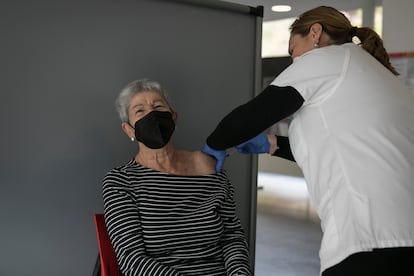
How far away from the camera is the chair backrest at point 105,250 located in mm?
1617

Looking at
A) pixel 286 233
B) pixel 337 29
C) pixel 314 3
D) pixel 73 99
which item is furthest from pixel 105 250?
pixel 314 3

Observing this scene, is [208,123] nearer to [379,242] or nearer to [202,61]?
[202,61]

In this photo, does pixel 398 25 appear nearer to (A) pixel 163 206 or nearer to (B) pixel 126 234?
(A) pixel 163 206

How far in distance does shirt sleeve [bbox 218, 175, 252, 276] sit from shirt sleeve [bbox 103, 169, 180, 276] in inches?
8.9

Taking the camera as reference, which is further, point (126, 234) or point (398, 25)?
point (398, 25)

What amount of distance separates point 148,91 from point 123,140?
28 cm

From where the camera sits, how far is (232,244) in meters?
1.71

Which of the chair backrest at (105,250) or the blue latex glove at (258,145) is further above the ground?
the blue latex glove at (258,145)

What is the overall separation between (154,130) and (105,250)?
0.46 m

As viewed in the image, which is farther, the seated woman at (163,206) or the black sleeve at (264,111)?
the seated woman at (163,206)

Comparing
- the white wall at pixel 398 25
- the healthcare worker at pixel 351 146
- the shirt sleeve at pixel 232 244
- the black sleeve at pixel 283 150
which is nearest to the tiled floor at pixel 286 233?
the white wall at pixel 398 25

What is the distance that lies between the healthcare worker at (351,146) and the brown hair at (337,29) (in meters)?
0.10

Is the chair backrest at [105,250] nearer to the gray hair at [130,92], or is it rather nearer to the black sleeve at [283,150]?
the gray hair at [130,92]

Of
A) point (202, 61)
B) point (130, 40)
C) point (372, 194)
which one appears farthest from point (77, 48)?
point (372, 194)
